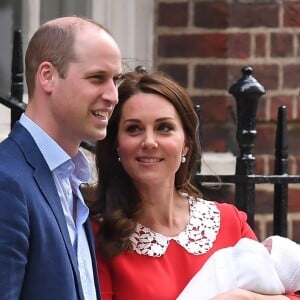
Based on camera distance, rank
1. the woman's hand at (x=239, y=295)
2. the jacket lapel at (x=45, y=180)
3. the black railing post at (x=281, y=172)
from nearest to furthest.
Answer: the jacket lapel at (x=45, y=180), the woman's hand at (x=239, y=295), the black railing post at (x=281, y=172)

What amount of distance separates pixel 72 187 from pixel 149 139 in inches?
13.3

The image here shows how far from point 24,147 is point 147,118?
503 mm

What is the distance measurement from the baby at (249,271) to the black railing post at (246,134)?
3.87 feet

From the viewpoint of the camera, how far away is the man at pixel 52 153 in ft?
6.33

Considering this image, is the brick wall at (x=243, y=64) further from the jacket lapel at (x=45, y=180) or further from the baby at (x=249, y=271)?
the jacket lapel at (x=45, y=180)

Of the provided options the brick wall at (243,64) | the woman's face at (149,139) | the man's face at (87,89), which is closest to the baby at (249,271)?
the woman's face at (149,139)

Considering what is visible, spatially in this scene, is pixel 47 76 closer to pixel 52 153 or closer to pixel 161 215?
pixel 52 153

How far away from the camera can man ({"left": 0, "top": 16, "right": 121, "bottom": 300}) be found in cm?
193

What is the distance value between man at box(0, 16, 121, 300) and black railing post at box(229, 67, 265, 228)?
152cm

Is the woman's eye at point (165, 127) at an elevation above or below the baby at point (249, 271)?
above

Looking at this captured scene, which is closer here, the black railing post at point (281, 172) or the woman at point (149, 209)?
the woman at point (149, 209)

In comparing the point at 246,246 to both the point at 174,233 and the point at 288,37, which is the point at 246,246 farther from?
the point at 288,37

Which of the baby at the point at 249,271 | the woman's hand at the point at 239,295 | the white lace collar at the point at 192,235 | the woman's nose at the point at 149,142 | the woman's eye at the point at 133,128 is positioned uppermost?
the woman's eye at the point at 133,128

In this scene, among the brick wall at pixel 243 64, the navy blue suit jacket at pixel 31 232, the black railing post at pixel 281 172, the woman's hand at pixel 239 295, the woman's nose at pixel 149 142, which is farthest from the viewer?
the brick wall at pixel 243 64
